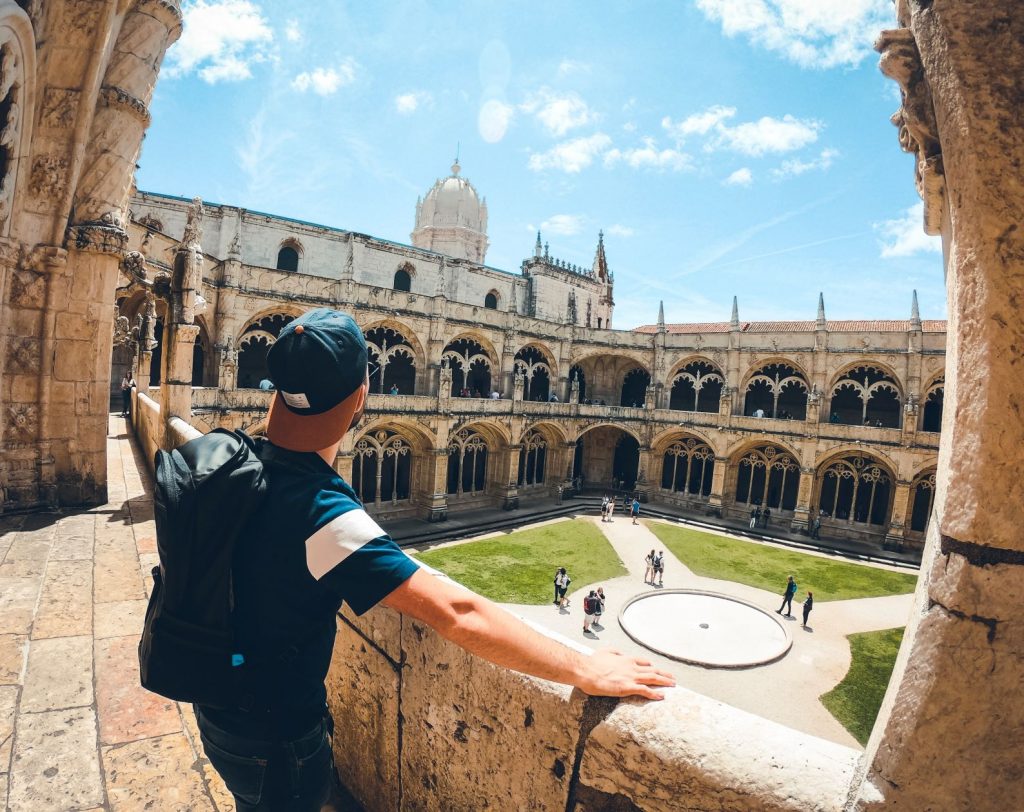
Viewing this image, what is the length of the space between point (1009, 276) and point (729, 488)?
28.1 meters

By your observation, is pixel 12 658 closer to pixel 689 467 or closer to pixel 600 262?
pixel 689 467

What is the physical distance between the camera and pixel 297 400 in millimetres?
1735

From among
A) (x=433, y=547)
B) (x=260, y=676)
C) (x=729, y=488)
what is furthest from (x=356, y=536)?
(x=729, y=488)

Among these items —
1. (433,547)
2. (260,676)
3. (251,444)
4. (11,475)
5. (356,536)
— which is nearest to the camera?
A: (356,536)

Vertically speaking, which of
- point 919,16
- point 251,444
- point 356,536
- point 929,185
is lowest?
point 356,536

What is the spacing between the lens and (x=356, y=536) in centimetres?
150

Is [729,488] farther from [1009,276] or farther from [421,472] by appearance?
[1009,276]

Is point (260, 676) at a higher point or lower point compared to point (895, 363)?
lower

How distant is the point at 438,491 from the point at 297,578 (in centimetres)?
2241

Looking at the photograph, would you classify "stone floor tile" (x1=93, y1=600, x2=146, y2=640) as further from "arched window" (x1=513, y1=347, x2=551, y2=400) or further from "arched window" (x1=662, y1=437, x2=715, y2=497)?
"arched window" (x1=662, y1=437, x2=715, y2=497)

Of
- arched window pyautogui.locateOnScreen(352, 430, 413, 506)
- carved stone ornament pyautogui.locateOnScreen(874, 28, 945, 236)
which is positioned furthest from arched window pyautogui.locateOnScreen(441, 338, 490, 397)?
carved stone ornament pyautogui.locateOnScreen(874, 28, 945, 236)

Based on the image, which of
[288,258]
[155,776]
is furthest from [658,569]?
[288,258]

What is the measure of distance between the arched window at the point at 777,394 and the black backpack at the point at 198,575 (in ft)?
92.7

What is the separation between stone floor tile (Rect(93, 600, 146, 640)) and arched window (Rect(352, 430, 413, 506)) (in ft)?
60.4
